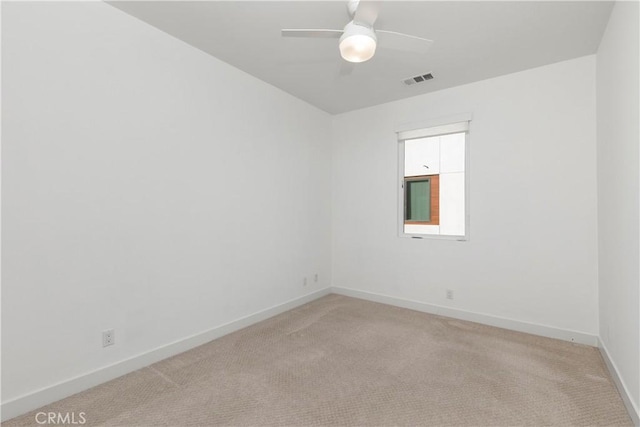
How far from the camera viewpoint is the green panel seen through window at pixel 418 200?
394cm

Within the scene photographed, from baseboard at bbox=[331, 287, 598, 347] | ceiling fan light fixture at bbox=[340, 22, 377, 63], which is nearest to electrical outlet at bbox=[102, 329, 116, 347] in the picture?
ceiling fan light fixture at bbox=[340, 22, 377, 63]

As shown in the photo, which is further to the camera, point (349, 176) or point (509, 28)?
point (349, 176)

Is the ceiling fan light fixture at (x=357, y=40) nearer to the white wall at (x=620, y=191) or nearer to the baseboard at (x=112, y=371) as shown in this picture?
the white wall at (x=620, y=191)

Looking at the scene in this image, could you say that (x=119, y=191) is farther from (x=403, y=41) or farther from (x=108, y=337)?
(x=403, y=41)

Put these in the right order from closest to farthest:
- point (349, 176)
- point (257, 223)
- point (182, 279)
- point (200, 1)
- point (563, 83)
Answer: point (200, 1) → point (182, 279) → point (563, 83) → point (257, 223) → point (349, 176)

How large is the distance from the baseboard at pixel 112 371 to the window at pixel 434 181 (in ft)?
7.34

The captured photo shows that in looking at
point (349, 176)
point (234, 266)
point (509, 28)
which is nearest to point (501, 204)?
point (509, 28)

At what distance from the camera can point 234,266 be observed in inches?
125

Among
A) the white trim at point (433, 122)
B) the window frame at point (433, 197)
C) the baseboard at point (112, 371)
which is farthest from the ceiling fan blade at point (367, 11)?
the baseboard at point (112, 371)

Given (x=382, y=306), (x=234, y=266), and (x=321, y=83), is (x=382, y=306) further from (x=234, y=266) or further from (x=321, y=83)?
(x=321, y=83)

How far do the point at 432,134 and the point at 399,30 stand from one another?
5.21 feet

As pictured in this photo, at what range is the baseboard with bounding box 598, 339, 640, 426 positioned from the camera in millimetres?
1743

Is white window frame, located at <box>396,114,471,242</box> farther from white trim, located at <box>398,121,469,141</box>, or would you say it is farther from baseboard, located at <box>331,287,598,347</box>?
baseboard, located at <box>331,287,598,347</box>

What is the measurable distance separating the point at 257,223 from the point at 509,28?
2.86m
